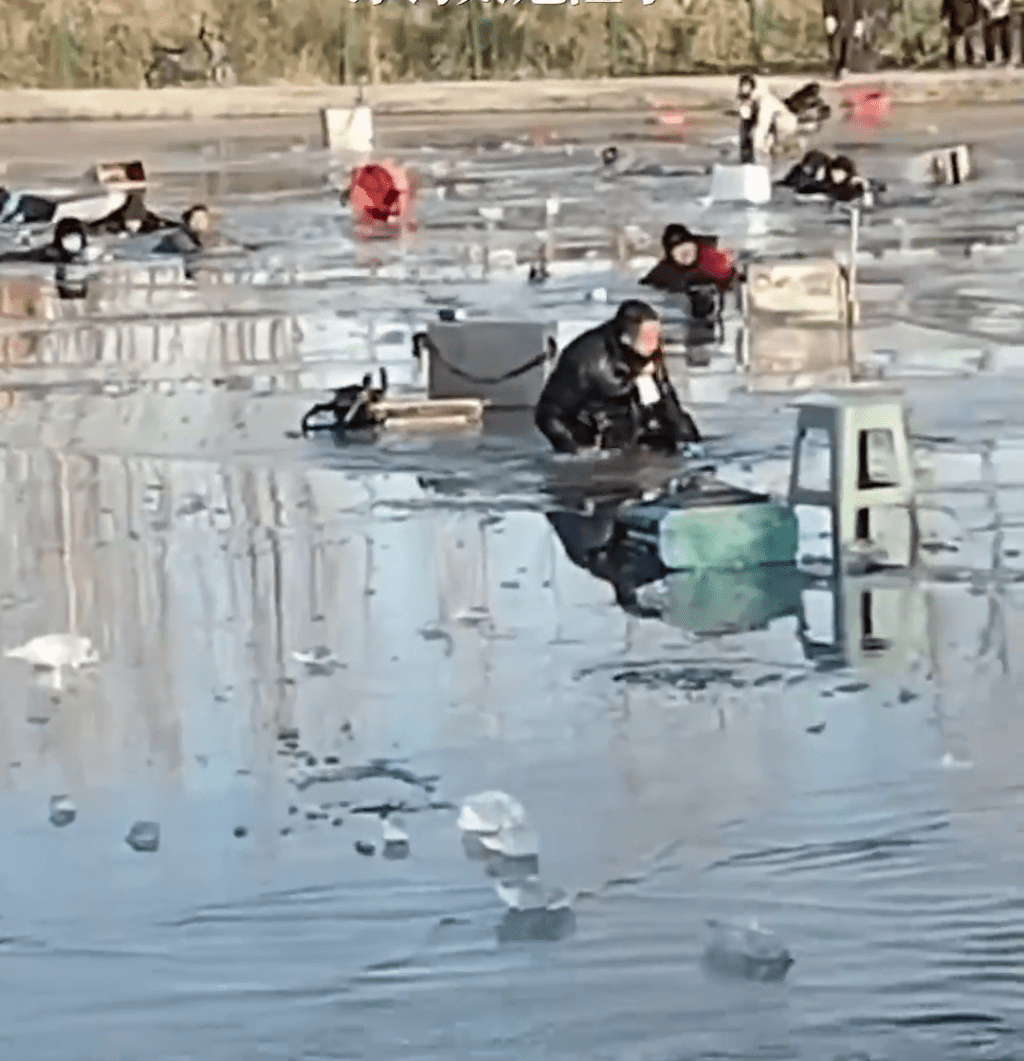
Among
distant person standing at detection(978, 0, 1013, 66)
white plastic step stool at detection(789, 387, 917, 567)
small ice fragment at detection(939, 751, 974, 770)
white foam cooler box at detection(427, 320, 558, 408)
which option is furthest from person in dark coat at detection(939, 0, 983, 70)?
small ice fragment at detection(939, 751, 974, 770)

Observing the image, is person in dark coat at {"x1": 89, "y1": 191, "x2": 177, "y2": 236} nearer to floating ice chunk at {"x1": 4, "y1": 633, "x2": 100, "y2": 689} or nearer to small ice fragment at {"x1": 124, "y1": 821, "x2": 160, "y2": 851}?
floating ice chunk at {"x1": 4, "y1": 633, "x2": 100, "y2": 689}

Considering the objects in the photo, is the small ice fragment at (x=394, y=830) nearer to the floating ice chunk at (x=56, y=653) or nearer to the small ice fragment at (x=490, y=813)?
the small ice fragment at (x=490, y=813)

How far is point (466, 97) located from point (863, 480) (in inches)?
1782

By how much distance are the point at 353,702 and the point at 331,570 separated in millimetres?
2480

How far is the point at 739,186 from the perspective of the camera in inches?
1351

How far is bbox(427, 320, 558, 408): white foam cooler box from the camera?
680 inches

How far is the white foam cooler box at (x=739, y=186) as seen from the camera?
34.2 meters

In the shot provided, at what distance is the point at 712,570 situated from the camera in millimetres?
12023

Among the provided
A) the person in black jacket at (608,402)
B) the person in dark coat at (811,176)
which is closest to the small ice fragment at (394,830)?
the person in black jacket at (608,402)

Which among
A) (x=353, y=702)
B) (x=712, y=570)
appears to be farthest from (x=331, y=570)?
(x=353, y=702)

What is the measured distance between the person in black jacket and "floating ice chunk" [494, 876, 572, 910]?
736 cm

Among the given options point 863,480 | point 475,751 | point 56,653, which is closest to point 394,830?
point 475,751

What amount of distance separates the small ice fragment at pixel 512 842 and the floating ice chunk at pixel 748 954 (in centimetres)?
91

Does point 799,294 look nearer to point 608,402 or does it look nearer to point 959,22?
point 608,402
